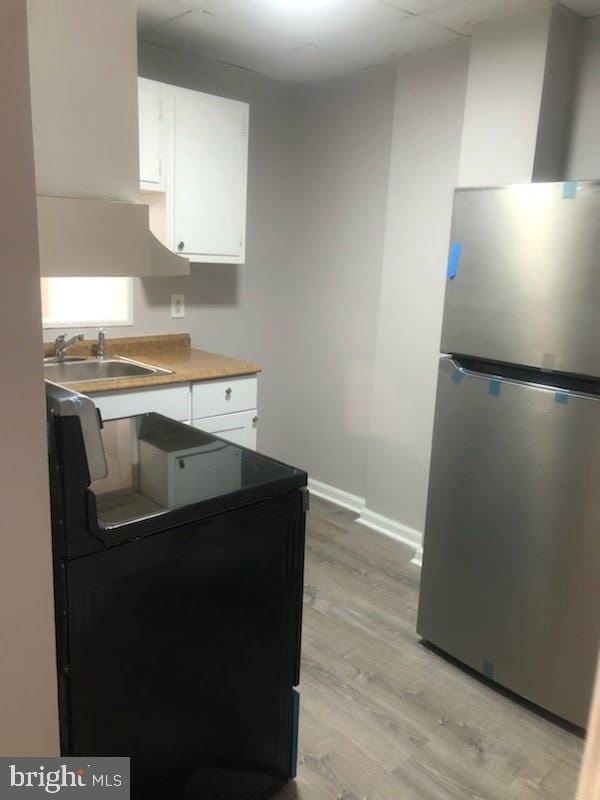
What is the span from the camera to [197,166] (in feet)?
9.62

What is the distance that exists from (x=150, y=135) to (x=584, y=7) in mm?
1754

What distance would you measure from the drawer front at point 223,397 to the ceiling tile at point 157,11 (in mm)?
1475

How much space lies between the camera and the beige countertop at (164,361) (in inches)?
100

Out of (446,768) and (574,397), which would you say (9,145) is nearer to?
(574,397)

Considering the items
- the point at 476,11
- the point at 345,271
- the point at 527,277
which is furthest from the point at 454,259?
the point at 345,271

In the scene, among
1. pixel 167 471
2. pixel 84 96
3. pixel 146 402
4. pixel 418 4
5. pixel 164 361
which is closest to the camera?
pixel 84 96

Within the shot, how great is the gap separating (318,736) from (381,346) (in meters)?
1.87

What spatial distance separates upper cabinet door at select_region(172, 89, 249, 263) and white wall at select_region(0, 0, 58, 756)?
78.9 inches

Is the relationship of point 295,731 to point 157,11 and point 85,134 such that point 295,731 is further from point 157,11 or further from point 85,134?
point 157,11

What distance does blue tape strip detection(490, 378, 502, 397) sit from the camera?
6.81ft

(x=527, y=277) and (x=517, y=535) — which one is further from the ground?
(x=527, y=277)

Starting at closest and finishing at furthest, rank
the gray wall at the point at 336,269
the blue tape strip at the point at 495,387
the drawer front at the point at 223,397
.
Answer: the blue tape strip at the point at 495,387 → the drawer front at the point at 223,397 → the gray wall at the point at 336,269

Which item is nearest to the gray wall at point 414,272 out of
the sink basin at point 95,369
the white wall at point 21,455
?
the sink basin at point 95,369

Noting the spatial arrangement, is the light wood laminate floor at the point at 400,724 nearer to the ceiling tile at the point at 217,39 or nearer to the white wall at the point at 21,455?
the white wall at the point at 21,455
